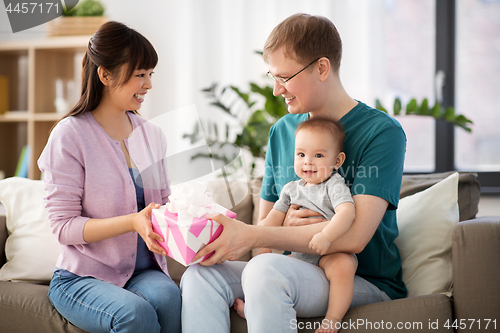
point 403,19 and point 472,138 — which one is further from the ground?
point 403,19

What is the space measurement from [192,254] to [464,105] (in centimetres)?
231

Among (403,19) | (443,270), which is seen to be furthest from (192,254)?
(403,19)

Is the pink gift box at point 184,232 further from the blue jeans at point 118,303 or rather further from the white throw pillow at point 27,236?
the white throw pillow at point 27,236

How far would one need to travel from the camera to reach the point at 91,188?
4.30ft

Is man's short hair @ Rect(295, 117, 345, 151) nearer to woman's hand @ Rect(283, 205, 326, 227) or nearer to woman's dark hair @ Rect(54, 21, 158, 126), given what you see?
woman's hand @ Rect(283, 205, 326, 227)

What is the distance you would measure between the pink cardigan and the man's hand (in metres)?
0.23

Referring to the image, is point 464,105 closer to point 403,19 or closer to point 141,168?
point 403,19

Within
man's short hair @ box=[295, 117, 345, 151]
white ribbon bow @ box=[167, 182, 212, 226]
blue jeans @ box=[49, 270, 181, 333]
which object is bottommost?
blue jeans @ box=[49, 270, 181, 333]

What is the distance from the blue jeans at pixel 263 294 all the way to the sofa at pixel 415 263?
1.9 inches

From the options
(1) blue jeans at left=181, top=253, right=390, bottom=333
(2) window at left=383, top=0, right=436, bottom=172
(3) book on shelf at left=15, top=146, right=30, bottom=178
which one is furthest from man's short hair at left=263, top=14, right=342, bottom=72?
(3) book on shelf at left=15, top=146, right=30, bottom=178

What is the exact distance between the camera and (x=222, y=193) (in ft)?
4.18

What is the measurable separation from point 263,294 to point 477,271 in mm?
605

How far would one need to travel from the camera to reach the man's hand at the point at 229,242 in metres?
1.12

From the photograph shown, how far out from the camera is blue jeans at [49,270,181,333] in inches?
45.7
